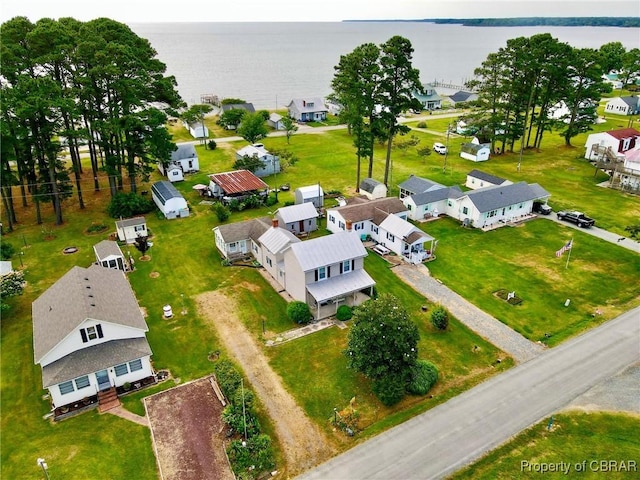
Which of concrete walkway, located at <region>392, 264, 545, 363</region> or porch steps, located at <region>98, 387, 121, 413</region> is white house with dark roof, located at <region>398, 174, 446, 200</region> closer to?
concrete walkway, located at <region>392, 264, 545, 363</region>

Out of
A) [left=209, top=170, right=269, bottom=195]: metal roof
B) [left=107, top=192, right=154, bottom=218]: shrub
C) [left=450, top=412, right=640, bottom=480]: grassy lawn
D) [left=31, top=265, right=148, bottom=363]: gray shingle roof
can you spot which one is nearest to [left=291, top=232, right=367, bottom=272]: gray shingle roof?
[left=31, top=265, right=148, bottom=363]: gray shingle roof

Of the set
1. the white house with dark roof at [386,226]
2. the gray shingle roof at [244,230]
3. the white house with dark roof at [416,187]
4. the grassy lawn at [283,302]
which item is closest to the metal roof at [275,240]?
the gray shingle roof at [244,230]

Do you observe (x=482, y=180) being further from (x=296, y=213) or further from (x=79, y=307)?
(x=79, y=307)

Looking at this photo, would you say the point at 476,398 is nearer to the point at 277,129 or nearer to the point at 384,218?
the point at 384,218

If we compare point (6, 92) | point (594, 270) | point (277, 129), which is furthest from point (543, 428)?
point (277, 129)

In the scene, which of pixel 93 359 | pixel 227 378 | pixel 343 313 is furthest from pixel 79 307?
pixel 343 313

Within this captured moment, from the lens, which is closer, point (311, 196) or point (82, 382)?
point (82, 382)
